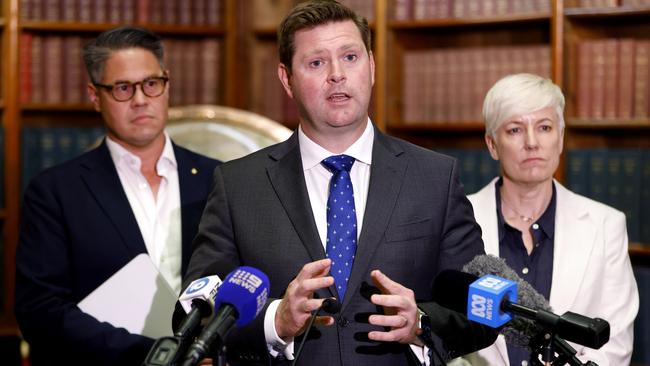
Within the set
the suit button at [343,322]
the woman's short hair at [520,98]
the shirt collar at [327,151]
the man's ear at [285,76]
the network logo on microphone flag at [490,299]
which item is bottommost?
the suit button at [343,322]

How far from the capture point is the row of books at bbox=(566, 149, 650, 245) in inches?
148

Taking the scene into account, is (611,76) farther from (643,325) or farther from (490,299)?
(490,299)

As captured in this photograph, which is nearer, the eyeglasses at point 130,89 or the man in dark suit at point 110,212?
the man in dark suit at point 110,212

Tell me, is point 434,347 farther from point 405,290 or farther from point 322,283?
point 322,283

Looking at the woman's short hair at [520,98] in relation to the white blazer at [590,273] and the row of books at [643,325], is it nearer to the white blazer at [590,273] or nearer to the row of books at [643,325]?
the white blazer at [590,273]

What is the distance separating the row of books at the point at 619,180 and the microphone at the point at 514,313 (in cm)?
242

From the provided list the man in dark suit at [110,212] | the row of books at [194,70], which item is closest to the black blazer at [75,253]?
the man in dark suit at [110,212]

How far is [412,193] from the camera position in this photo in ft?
6.40

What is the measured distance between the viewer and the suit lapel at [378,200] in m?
1.86

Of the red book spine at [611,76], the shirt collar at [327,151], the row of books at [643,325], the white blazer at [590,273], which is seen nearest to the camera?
the shirt collar at [327,151]

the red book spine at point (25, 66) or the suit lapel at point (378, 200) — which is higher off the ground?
the red book spine at point (25, 66)

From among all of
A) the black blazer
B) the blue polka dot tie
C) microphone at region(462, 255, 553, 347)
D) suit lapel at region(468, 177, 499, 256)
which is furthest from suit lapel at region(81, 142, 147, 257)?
microphone at region(462, 255, 553, 347)

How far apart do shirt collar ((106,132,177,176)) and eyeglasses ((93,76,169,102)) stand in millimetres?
141

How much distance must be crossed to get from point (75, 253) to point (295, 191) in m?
0.88
